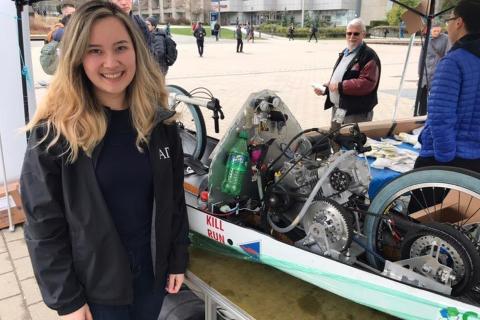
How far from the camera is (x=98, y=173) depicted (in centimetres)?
133

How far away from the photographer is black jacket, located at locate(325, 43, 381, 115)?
3613 millimetres

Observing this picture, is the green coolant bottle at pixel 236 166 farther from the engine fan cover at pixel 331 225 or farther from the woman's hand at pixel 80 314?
the woman's hand at pixel 80 314

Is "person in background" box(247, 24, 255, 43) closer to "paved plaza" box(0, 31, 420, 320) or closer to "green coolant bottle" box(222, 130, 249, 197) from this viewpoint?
"paved plaza" box(0, 31, 420, 320)

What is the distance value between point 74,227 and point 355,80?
→ 2973 millimetres

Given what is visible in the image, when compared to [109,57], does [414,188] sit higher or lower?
lower

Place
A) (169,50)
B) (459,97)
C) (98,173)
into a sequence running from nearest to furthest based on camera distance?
(98,173) < (459,97) < (169,50)

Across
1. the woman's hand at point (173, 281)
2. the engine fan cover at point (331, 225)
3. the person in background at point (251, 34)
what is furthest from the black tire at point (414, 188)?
the person in background at point (251, 34)

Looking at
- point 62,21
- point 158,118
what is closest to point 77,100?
point 158,118

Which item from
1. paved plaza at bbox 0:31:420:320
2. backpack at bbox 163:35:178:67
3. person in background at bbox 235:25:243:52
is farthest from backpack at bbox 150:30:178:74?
person in background at bbox 235:25:243:52

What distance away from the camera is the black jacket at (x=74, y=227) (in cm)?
127

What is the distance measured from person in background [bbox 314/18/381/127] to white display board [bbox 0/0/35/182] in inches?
111

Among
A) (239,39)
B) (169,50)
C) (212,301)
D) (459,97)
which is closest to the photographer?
(212,301)

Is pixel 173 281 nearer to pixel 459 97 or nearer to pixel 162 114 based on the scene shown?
pixel 162 114

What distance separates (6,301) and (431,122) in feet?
9.49
